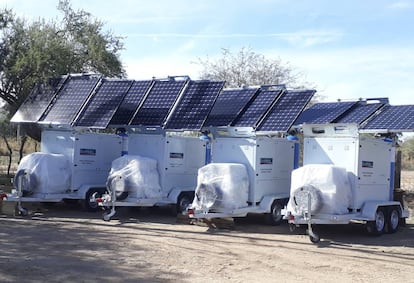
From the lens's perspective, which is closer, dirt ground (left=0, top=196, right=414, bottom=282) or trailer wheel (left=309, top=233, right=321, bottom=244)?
dirt ground (left=0, top=196, right=414, bottom=282)

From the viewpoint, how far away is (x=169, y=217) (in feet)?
56.1

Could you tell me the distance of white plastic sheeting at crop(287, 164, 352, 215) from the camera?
41.4 feet

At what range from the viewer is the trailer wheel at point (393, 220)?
14.3 meters

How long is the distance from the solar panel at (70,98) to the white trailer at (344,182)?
781 centimetres

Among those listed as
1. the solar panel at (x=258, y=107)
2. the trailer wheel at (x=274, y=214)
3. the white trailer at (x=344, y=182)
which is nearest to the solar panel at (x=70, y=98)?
the solar panel at (x=258, y=107)

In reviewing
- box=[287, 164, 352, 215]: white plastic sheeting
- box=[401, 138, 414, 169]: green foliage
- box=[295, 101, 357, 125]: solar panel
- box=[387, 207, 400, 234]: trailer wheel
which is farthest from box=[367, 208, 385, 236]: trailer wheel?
box=[401, 138, 414, 169]: green foliage

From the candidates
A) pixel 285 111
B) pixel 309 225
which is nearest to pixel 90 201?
pixel 285 111

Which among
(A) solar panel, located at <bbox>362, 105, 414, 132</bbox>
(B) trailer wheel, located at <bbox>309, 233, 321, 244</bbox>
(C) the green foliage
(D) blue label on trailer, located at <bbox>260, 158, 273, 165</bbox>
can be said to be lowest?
(B) trailer wheel, located at <bbox>309, 233, 321, 244</bbox>

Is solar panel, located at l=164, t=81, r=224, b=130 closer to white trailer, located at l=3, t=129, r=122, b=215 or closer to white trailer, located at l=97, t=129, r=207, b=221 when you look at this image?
white trailer, located at l=97, t=129, r=207, b=221

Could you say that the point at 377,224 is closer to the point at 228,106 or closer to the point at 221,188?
the point at 221,188

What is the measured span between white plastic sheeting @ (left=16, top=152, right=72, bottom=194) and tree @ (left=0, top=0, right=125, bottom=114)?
686cm

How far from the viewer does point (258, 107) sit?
1617cm

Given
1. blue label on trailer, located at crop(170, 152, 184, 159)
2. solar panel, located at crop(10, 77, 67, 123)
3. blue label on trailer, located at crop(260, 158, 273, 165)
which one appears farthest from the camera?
solar panel, located at crop(10, 77, 67, 123)

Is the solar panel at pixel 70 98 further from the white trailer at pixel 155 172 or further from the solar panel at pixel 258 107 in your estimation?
the solar panel at pixel 258 107
